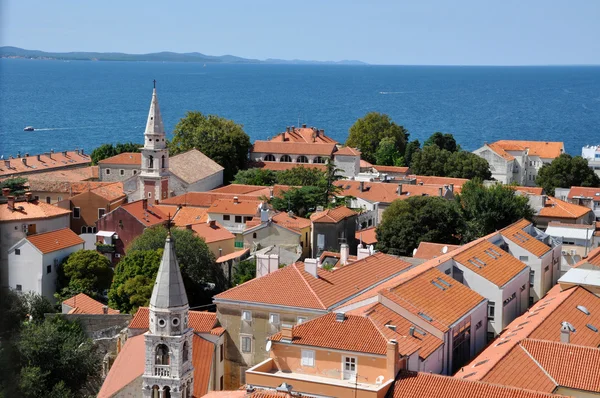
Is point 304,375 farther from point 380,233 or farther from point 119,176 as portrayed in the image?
point 119,176

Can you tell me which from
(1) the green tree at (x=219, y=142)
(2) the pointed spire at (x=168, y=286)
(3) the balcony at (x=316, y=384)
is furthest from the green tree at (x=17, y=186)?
(3) the balcony at (x=316, y=384)

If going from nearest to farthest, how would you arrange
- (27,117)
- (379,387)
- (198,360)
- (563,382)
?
(379,387) < (563,382) < (198,360) < (27,117)

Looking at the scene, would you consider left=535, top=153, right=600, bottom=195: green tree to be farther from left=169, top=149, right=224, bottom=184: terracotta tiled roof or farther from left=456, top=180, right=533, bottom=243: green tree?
left=169, top=149, right=224, bottom=184: terracotta tiled roof

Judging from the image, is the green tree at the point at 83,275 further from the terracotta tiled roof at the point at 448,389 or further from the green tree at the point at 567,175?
the green tree at the point at 567,175

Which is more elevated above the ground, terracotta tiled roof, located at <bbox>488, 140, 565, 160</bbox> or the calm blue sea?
terracotta tiled roof, located at <bbox>488, 140, 565, 160</bbox>

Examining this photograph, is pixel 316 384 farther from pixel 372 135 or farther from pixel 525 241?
pixel 372 135

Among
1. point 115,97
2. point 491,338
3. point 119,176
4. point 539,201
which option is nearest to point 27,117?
point 115,97

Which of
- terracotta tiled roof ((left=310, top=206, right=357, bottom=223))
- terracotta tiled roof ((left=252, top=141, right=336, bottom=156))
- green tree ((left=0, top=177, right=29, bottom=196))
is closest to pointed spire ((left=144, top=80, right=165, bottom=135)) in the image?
green tree ((left=0, top=177, right=29, bottom=196))
